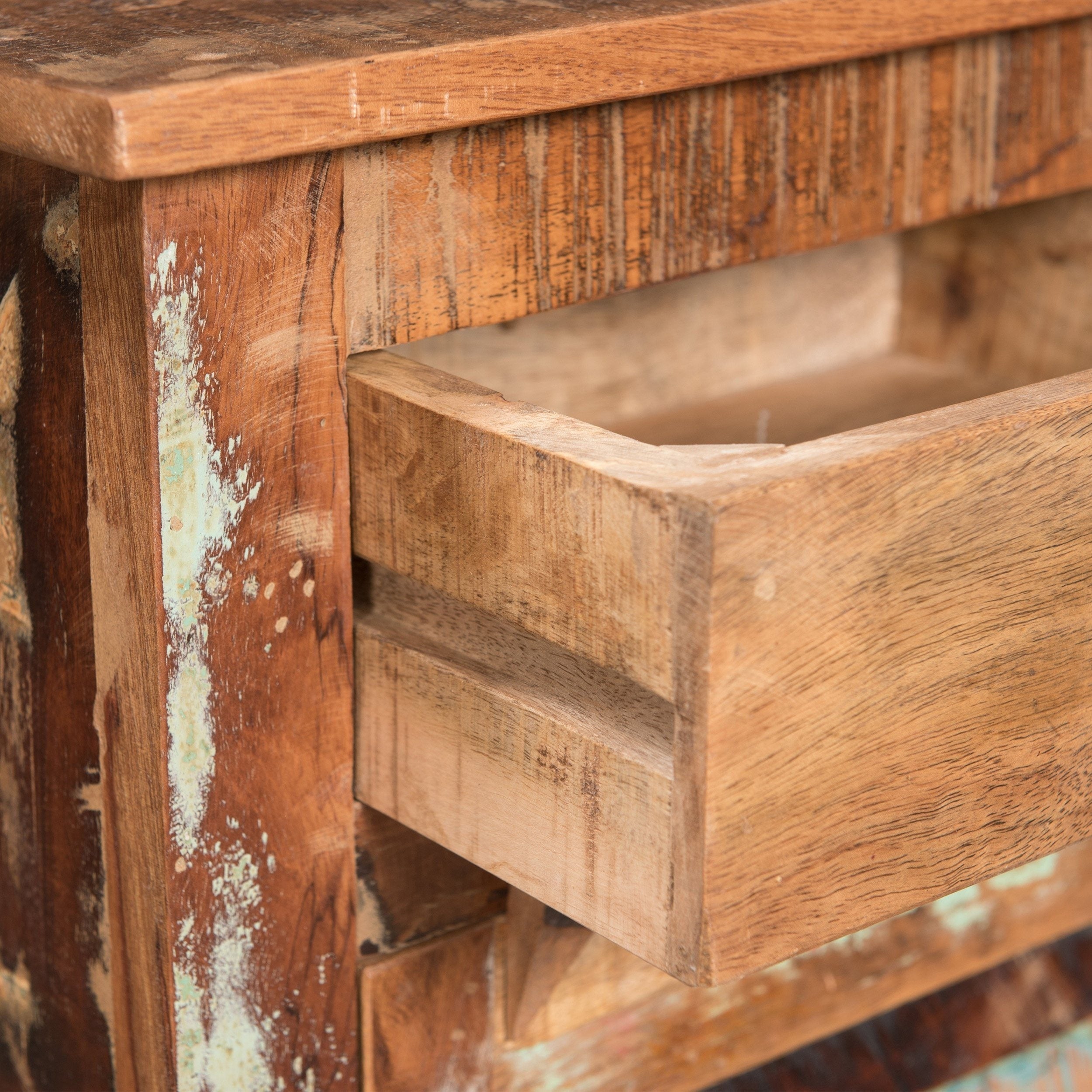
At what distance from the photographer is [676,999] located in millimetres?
1024

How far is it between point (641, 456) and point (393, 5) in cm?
30

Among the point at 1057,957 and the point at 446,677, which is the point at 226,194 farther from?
the point at 1057,957

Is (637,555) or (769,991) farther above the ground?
Answer: (637,555)

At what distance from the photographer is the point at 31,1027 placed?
3.11 feet

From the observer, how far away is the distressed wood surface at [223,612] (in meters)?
0.72

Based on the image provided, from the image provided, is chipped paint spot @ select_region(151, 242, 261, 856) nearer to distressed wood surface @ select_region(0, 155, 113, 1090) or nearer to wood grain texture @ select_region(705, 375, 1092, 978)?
distressed wood surface @ select_region(0, 155, 113, 1090)

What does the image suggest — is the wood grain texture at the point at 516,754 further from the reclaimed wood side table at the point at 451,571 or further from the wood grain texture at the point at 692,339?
the wood grain texture at the point at 692,339

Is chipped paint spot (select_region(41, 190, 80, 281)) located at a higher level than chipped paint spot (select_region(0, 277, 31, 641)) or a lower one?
higher

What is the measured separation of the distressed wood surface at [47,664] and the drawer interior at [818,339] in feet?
1.03

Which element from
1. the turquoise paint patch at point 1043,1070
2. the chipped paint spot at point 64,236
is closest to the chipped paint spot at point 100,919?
the chipped paint spot at point 64,236

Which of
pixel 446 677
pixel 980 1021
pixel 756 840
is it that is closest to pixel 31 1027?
pixel 446 677

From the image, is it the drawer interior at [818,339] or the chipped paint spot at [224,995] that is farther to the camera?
the drawer interior at [818,339]

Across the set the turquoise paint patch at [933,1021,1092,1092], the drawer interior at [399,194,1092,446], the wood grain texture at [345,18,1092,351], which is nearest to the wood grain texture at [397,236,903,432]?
the drawer interior at [399,194,1092,446]

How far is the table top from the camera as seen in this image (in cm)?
66
